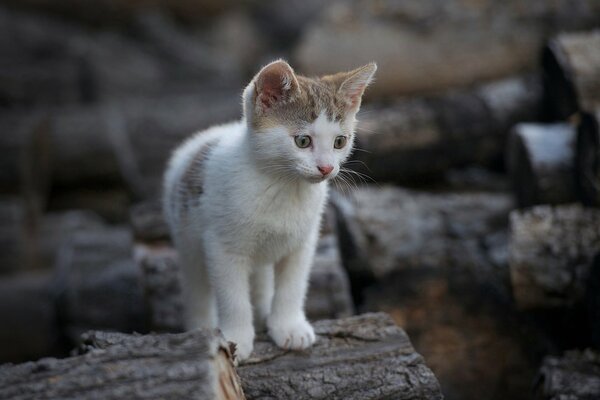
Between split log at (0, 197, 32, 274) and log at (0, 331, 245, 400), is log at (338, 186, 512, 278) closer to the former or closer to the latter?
log at (0, 331, 245, 400)

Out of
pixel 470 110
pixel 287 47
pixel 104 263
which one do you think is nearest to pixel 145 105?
pixel 287 47

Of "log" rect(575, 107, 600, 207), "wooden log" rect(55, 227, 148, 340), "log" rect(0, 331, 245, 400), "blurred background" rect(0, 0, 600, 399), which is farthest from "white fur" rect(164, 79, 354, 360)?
"log" rect(575, 107, 600, 207)

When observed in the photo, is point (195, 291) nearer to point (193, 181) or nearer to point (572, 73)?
point (193, 181)

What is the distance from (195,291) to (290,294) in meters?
0.50

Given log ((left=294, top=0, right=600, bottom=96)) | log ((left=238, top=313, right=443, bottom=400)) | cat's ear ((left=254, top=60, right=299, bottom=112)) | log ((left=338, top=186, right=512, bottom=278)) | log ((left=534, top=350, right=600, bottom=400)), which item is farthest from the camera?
log ((left=294, top=0, right=600, bottom=96))

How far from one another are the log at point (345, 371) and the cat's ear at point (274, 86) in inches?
35.5

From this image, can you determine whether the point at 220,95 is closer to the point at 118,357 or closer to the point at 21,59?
the point at 21,59

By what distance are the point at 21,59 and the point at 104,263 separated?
2.79m

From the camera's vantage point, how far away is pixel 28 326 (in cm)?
445

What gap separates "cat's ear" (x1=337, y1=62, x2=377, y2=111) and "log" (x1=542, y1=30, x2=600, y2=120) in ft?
5.88

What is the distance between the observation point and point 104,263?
4.37m

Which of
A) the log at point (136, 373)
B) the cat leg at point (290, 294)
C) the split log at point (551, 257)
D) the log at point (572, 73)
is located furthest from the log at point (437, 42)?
Answer: the log at point (136, 373)

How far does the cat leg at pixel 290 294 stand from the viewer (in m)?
2.84

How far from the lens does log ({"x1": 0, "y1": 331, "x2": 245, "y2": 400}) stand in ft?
6.63
